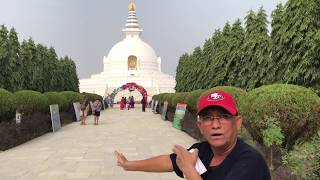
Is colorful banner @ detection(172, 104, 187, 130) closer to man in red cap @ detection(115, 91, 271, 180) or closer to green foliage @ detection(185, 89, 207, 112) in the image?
green foliage @ detection(185, 89, 207, 112)

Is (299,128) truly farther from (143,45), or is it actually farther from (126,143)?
(143,45)

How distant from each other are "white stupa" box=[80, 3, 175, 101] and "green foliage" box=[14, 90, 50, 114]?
6156 centimetres

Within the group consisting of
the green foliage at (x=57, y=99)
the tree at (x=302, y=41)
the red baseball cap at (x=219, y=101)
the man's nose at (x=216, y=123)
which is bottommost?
the man's nose at (x=216, y=123)

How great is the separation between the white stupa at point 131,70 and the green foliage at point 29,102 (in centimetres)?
6156

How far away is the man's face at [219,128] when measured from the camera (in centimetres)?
283

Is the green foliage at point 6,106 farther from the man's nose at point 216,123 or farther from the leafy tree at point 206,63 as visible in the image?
the leafy tree at point 206,63

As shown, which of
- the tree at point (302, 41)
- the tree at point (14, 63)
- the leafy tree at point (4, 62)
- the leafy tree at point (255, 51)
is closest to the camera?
the tree at point (302, 41)

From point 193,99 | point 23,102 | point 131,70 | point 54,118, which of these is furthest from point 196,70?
point 131,70

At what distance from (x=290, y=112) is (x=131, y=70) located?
89529 mm

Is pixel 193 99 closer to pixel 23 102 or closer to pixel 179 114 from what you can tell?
pixel 179 114

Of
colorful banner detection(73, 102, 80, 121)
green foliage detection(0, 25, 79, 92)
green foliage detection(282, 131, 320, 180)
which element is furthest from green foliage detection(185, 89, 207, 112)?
green foliage detection(0, 25, 79, 92)

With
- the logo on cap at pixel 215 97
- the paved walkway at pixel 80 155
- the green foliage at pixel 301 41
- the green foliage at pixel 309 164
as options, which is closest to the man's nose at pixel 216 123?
the logo on cap at pixel 215 97

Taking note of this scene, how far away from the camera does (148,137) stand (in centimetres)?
1938

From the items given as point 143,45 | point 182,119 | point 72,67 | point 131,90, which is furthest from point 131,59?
point 182,119
